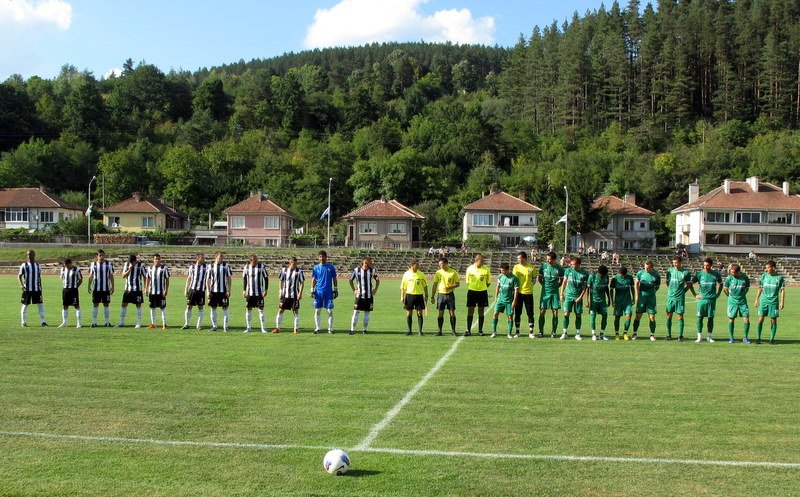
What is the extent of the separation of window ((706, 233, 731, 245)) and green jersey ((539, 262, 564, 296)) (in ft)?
206

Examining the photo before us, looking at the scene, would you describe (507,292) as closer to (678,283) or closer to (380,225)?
(678,283)

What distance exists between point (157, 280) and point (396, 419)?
10.3 metres

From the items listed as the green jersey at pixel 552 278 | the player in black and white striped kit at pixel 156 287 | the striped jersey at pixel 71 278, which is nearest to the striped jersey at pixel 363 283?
the green jersey at pixel 552 278

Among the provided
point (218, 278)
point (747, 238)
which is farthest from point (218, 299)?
point (747, 238)

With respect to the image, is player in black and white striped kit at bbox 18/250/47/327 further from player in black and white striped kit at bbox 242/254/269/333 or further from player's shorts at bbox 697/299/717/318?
player's shorts at bbox 697/299/717/318

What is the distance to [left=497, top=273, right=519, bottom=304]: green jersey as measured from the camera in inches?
612

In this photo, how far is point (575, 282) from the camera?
15.3 meters

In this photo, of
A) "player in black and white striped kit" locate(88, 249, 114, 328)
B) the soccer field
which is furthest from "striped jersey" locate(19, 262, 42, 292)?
the soccer field

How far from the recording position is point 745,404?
865cm

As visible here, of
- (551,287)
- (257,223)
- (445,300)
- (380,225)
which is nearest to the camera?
(445,300)

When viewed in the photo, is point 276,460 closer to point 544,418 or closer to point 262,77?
point 544,418

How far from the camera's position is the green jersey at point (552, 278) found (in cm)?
1557

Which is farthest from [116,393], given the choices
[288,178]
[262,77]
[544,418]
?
[262,77]

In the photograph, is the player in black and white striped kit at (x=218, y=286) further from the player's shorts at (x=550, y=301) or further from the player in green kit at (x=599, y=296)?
the player in green kit at (x=599, y=296)
